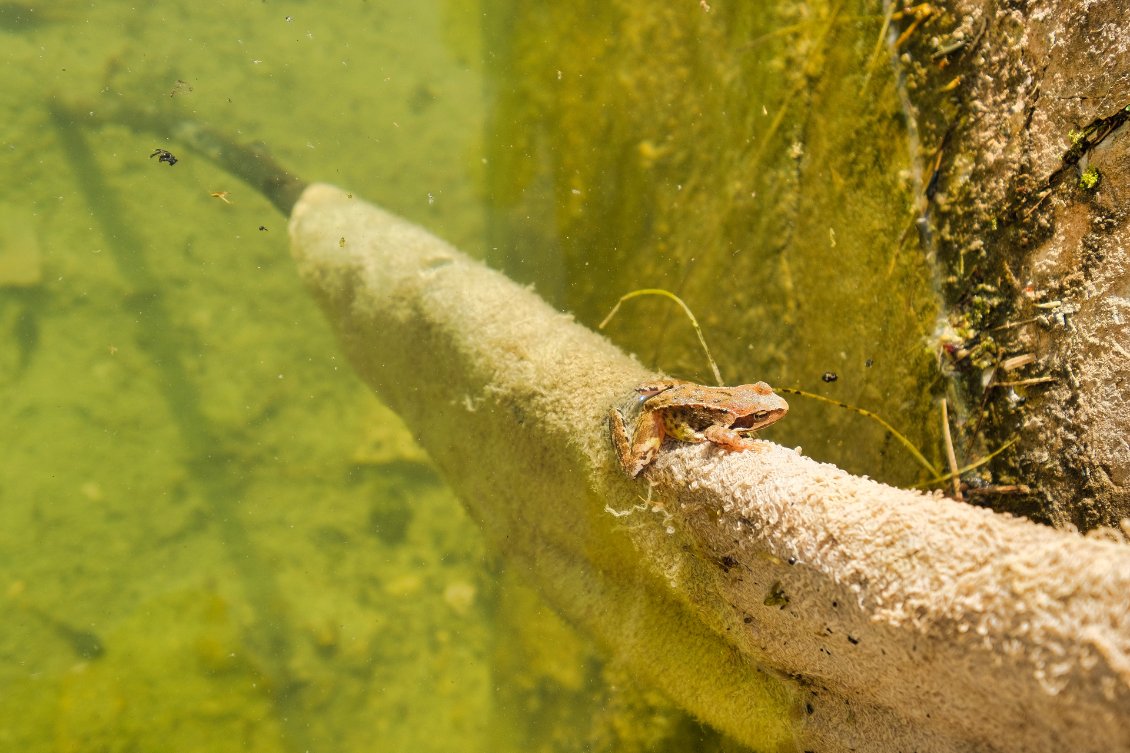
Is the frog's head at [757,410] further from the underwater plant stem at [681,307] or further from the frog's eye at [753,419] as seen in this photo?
the underwater plant stem at [681,307]

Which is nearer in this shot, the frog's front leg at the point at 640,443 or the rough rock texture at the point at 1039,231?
the rough rock texture at the point at 1039,231

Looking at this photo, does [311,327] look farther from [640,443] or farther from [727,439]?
[727,439]

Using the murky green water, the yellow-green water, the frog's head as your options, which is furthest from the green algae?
the murky green water

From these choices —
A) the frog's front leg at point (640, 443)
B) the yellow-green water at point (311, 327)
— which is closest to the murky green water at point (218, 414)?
the yellow-green water at point (311, 327)

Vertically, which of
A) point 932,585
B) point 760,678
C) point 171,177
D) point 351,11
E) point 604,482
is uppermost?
point 932,585

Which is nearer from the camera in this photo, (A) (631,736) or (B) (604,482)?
(B) (604,482)

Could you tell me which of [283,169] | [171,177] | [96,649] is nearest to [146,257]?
[171,177]

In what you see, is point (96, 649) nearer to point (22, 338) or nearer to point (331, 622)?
point (331, 622)

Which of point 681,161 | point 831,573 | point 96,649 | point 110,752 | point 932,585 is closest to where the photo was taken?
point 932,585

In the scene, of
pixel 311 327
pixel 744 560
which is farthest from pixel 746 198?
pixel 311 327
